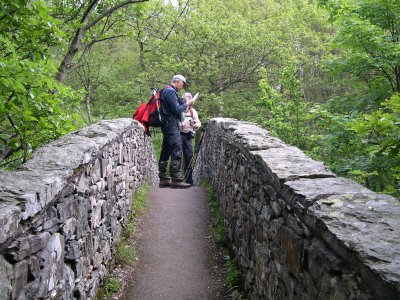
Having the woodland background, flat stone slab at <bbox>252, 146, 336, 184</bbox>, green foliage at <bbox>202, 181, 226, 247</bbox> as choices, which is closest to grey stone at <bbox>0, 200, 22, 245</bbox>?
flat stone slab at <bbox>252, 146, 336, 184</bbox>

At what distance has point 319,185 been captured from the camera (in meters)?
2.48

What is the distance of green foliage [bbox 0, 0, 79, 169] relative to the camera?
416 centimetres

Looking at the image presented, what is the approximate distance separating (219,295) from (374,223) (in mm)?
2643

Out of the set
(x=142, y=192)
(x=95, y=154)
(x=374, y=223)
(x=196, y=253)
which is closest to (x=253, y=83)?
(x=142, y=192)

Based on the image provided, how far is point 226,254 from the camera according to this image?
495 cm

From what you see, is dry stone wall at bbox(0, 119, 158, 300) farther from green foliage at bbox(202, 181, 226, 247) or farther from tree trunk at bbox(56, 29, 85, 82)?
tree trunk at bbox(56, 29, 85, 82)

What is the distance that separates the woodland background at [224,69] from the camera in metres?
4.69

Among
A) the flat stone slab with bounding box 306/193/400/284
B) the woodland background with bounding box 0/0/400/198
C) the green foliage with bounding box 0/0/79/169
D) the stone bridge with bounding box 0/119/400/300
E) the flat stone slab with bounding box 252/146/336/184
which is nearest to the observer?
the flat stone slab with bounding box 306/193/400/284

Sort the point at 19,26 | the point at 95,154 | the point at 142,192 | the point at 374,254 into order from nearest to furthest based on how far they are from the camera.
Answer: the point at 374,254, the point at 95,154, the point at 19,26, the point at 142,192

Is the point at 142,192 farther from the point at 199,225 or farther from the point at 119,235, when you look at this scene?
the point at 119,235

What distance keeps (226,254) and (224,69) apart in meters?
13.1

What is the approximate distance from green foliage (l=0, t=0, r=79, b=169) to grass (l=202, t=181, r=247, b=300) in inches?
101

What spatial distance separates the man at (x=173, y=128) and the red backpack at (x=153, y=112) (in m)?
0.11

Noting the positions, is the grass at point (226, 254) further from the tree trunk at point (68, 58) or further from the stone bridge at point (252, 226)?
the tree trunk at point (68, 58)
